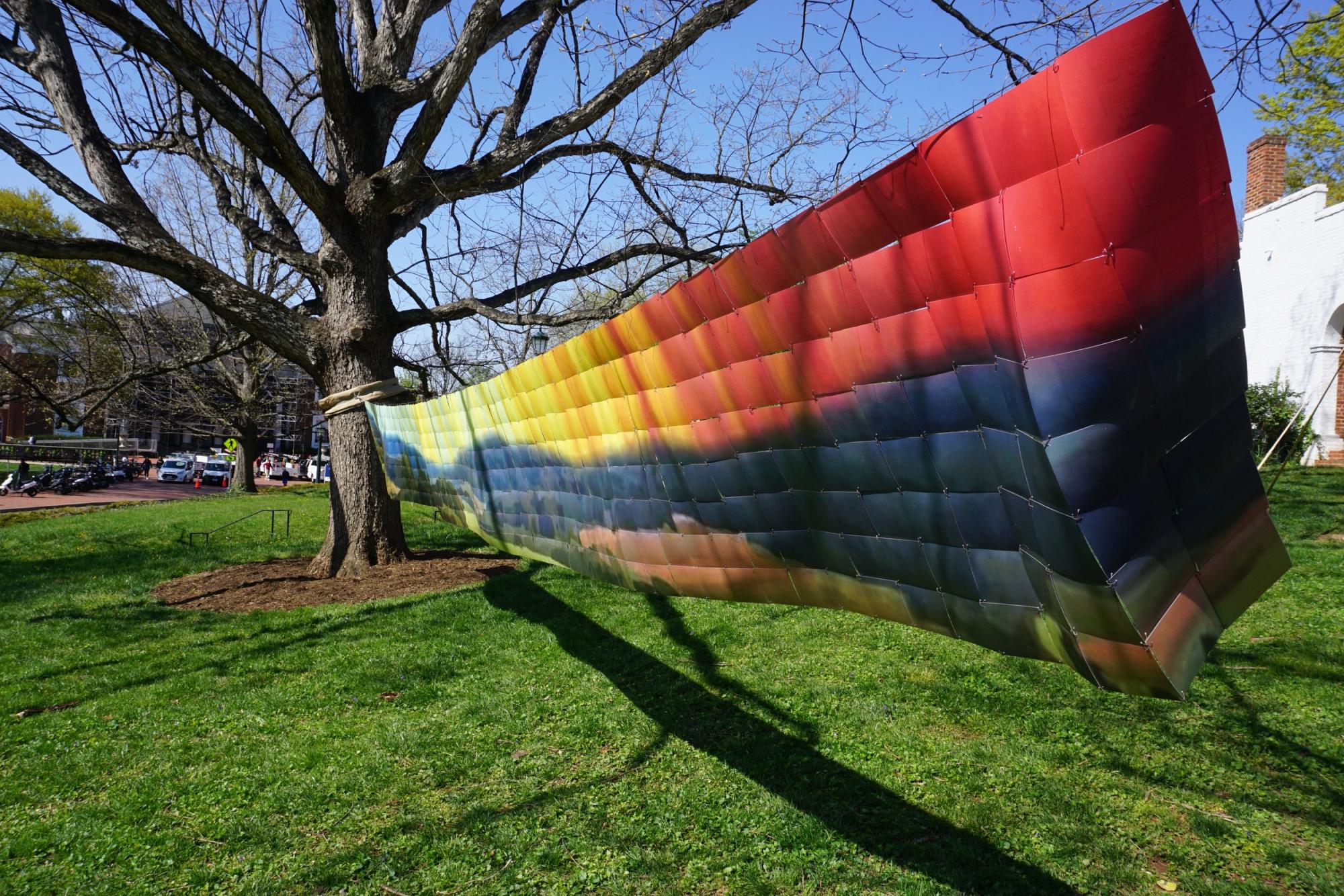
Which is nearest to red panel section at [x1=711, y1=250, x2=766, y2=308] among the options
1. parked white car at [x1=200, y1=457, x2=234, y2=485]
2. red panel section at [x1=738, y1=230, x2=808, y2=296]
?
red panel section at [x1=738, y1=230, x2=808, y2=296]

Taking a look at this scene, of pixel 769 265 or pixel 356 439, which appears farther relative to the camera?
pixel 356 439

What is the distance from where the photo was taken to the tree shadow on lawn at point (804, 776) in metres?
3.01

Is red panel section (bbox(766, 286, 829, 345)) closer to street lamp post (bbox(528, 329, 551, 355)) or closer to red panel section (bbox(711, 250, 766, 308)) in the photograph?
red panel section (bbox(711, 250, 766, 308))

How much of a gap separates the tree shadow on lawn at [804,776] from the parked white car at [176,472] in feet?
120

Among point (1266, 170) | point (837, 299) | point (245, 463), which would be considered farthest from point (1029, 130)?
point (245, 463)

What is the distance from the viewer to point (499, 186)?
24.0 ft

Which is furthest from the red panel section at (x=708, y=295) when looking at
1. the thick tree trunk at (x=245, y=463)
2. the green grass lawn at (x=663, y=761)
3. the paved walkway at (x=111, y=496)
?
the thick tree trunk at (x=245, y=463)

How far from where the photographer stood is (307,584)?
790 cm

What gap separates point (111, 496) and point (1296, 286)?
32130 mm

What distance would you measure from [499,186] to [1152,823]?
6796 millimetres

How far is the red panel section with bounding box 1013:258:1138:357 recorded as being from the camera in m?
0.93

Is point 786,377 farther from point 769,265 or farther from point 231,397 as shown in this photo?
point 231,397

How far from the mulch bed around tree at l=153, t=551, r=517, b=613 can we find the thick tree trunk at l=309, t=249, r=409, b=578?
243mm

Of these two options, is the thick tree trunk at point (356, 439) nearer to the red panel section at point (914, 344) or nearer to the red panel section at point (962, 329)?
the red panel section at point (914, 344)
